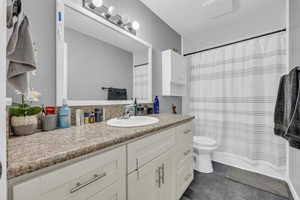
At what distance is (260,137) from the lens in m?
1.84

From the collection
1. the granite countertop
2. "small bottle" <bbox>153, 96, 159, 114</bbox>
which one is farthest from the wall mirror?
the granite countertop

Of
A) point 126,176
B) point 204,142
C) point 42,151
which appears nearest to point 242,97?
point 204,142

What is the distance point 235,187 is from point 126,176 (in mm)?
1528

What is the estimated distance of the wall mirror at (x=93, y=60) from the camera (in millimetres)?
1015

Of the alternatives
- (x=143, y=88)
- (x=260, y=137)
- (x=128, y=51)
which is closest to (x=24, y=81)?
(x=128, y=51)

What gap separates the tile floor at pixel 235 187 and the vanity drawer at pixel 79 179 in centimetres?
114

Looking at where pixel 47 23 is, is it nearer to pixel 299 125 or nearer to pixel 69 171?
pixel 69 171

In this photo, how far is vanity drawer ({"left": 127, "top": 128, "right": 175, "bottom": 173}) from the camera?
79 cm

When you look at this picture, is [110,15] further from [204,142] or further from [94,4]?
[204,142]

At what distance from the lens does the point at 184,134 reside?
139 centimetres

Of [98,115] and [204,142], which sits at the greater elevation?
[98,115]

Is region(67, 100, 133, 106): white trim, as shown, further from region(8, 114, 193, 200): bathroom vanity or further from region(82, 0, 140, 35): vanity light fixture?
region(82, 0, 140, 35): vanity light fixture

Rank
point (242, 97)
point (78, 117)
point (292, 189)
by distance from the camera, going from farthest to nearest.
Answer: point (242, 97) < point (292, 189) < point (78, 117)

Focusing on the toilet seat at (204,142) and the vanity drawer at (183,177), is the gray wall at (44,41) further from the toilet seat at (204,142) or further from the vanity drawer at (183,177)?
the toilet seat at (204,142)
